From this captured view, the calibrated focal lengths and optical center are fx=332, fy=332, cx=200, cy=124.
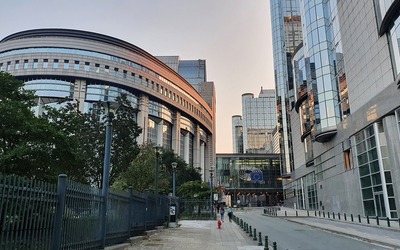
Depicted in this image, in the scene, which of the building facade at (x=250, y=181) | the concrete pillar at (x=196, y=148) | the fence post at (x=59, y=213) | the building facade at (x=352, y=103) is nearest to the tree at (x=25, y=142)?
the fence post at (x=59, y=213)

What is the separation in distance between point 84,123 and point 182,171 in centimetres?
4216

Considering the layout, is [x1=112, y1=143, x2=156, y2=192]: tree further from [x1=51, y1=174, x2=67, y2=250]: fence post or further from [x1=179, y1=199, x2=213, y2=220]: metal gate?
[x1=51, y1=174, x2=67, y2=250]: fence post

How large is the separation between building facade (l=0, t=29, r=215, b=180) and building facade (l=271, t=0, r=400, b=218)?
145 feet

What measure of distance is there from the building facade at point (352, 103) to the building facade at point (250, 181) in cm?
6016

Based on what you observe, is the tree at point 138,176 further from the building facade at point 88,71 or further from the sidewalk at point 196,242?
the building facade at point 88,71

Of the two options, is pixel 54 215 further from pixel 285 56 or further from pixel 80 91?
pixel 285 56

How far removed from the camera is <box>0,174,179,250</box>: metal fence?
6188 millimetres

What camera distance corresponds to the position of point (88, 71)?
263 ft

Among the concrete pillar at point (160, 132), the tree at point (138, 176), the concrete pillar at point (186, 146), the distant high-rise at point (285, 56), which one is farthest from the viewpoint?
the concrete pillar at point (186, 146)

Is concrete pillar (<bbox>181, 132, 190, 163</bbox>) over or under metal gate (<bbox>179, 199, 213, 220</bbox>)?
over

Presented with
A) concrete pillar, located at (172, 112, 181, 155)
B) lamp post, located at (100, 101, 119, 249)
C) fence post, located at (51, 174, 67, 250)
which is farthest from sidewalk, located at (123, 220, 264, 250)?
concrete pillar, located at (172, 112, 181, 155)

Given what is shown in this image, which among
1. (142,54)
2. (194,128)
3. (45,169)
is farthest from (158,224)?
(194,128)

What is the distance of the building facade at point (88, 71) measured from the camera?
78.4 m

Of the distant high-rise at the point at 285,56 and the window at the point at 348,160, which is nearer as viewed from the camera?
the window at the point at 348,160
